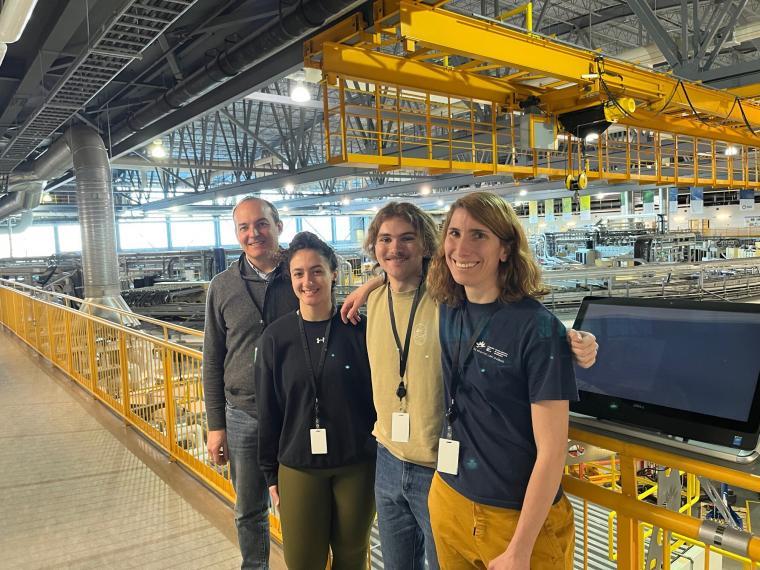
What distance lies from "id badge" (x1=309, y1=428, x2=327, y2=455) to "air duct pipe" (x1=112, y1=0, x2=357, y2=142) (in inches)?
201

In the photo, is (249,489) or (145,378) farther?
(145,378)

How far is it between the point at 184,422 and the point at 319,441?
13.8 ft

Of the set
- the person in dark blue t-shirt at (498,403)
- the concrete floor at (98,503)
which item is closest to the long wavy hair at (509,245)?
the person in dark blue t-shirt at (498,403)

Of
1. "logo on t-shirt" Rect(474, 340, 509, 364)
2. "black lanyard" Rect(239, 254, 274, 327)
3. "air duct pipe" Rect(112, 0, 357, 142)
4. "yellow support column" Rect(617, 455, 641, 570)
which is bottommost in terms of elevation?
"yellow support column" Rect(617, 455, 641, 570)

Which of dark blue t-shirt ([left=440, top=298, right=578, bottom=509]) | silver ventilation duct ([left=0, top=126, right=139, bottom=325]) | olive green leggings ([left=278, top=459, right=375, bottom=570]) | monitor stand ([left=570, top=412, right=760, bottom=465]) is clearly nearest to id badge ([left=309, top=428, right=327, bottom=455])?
olive green leggings ([left=278, top=459, right=375, bottom=570])

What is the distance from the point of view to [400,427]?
1.97m

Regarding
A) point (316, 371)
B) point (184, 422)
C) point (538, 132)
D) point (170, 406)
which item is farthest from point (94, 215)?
point (316, 371)

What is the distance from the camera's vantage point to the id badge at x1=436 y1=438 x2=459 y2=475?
174 centimetres

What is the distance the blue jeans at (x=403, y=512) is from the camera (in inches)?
78.0

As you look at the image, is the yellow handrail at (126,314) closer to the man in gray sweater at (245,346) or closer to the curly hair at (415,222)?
the man in gray sweater at (245,346)

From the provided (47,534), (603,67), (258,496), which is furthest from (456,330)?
(603,67)

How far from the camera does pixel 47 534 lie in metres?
3.96

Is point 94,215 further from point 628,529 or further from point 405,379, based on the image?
point 628,529

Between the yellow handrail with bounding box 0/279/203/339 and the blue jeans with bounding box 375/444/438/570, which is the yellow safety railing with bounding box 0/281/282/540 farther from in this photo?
the blue jeans with bounding box 375/444/438/570
